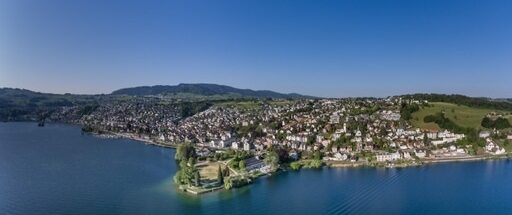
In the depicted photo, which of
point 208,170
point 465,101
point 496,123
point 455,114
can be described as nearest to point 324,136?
point 455,114

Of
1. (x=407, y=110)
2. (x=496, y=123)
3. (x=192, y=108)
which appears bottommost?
(x=192, y=108)

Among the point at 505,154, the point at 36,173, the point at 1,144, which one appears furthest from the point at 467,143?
the point at 1,144

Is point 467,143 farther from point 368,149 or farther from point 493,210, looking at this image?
point 493,210

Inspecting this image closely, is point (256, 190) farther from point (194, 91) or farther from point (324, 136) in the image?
point (194, 91)

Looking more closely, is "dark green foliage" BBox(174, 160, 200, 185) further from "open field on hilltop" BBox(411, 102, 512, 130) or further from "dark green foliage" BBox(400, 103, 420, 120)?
"dark green foliage" BBox(400, 103, 420, 120)

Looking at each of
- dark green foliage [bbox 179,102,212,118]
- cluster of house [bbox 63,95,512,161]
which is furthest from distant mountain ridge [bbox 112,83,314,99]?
cluster of house [bbox 63,95,512,161]

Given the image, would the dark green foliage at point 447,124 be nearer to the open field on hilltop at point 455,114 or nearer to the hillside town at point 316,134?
the open field on hilltop at point 455,114

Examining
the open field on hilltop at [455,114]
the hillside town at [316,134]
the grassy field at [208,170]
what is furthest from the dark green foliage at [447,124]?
the grassy field at [208,170]
